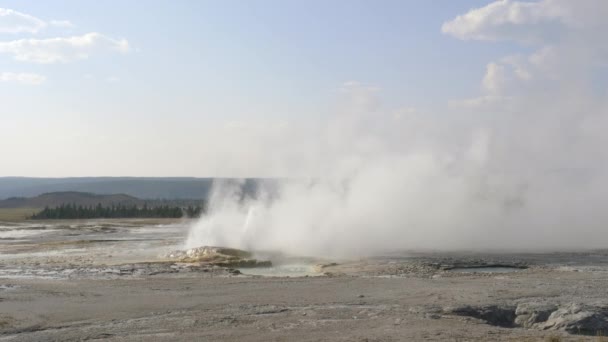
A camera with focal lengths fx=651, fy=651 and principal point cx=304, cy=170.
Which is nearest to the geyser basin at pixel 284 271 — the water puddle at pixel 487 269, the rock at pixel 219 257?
the rock at pixel 219 257

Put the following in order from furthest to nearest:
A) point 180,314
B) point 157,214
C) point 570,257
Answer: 1. point 157,214
2. point 570,257
3. point 180,314

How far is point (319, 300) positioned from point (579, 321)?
624cm

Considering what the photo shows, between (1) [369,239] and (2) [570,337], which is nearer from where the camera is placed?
(2) [570,337]

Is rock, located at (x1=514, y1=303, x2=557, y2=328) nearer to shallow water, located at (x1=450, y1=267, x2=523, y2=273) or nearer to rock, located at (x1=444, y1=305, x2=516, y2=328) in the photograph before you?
rock, located at (x1=444, y1=305, x2=516, y2=328)

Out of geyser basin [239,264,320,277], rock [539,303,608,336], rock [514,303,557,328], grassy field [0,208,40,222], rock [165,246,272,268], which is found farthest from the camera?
grassy field [0,208,40,222]

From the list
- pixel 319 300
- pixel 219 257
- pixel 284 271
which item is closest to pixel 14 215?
pixel 219 257

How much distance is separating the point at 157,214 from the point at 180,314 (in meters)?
77.5

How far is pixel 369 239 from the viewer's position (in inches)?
1427

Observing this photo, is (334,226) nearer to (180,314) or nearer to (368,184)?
(368,184)

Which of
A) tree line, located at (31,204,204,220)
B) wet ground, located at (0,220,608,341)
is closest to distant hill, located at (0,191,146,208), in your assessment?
tree line, located at (31,204,204,220)

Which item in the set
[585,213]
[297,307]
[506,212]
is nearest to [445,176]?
[506,212]

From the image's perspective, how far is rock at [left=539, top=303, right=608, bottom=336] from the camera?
43.5 feet

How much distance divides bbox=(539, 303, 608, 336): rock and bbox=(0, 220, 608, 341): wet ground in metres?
0.03

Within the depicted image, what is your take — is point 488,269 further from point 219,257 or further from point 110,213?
point 110,213
